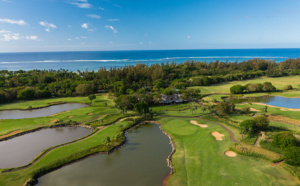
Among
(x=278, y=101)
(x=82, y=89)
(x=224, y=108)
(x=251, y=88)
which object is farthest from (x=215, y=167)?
(x=82, y=89)

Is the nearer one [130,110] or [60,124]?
[60,124]

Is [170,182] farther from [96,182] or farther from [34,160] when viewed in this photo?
[34,160]

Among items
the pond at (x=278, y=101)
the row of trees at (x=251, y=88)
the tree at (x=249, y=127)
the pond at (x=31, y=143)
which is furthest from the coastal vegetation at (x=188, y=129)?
the pond at (x=278, y=101)

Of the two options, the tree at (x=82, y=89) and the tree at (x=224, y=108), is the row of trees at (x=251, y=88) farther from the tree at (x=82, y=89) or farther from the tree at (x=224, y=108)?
the tree at (x=82, y=89)

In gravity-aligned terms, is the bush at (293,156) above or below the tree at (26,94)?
below

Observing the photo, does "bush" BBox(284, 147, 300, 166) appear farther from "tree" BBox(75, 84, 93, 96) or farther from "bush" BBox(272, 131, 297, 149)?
"tree" BBox(75, 84, 93, 96)

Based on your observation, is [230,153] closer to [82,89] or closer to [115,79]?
[82,89]

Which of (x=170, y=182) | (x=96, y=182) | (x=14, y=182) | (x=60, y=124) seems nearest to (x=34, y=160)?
(x=14, y=182)
